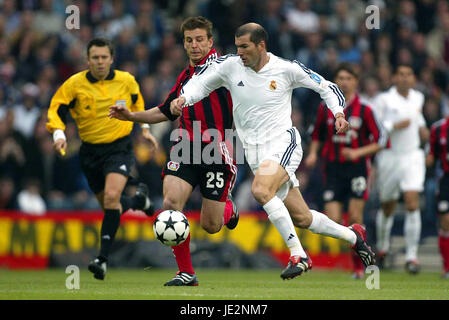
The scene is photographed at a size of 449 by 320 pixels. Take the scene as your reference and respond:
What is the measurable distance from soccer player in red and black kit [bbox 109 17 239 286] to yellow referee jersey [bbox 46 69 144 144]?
5.73 feet

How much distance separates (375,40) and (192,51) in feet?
37.0

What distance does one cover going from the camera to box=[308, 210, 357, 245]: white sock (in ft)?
30.3

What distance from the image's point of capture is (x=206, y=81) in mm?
9117

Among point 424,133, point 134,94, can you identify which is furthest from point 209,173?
point 424,133

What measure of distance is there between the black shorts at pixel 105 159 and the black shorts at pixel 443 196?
4.67 metres

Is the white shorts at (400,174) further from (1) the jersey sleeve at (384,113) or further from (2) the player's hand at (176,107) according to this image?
(2) the player's hand at (176,107)

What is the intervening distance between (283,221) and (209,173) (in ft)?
4.07

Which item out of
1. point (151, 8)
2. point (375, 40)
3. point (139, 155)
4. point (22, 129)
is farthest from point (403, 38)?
point (22, 129)

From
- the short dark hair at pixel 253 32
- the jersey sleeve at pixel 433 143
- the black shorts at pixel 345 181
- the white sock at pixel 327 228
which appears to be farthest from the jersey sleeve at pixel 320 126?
the short dark hair at pixel 253 32

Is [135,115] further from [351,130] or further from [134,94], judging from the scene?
[351,130]

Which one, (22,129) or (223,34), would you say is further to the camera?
(223,34)

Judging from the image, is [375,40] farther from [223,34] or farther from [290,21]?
[223,34]

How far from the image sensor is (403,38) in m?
19.7

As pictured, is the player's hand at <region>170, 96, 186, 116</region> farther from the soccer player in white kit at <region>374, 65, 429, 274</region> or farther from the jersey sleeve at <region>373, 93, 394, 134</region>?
the soccer player in white kit at <region>374, 65, 429, 274</region>
